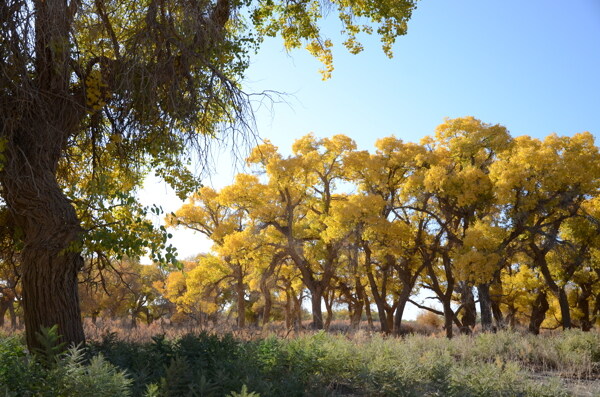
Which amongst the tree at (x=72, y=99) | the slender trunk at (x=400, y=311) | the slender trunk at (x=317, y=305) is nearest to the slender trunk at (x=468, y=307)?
the slender trunk at (x=400, y=311)

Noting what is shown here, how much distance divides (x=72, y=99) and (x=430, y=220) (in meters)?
18.8

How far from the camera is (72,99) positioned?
282 inches

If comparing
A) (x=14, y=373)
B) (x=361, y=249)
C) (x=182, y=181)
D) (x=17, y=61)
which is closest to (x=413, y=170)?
(x=361, y=249)

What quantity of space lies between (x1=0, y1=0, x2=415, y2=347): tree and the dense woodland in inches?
433

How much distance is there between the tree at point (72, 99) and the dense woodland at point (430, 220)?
433 inches

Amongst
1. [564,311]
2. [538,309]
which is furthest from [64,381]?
[538,309]

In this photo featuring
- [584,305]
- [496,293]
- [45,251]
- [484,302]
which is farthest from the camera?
[584,305]

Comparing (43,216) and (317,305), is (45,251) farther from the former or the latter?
(317,305)

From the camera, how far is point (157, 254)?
6.62 m

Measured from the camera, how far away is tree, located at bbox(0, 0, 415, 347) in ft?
21.1

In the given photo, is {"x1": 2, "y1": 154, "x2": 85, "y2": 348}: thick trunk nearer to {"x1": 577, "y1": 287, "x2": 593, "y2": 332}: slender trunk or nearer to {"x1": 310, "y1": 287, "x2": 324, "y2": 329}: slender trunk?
{"x1": 310, "y1": 287, "x2": 324, "y2": 329}: slender trunk

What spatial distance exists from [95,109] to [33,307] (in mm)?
2799

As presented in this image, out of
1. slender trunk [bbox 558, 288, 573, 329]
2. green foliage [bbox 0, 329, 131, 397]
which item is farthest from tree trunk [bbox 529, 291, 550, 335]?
green foliage [bbox 0, 329, 131, 397]

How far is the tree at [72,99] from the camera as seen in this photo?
643 centimetres
